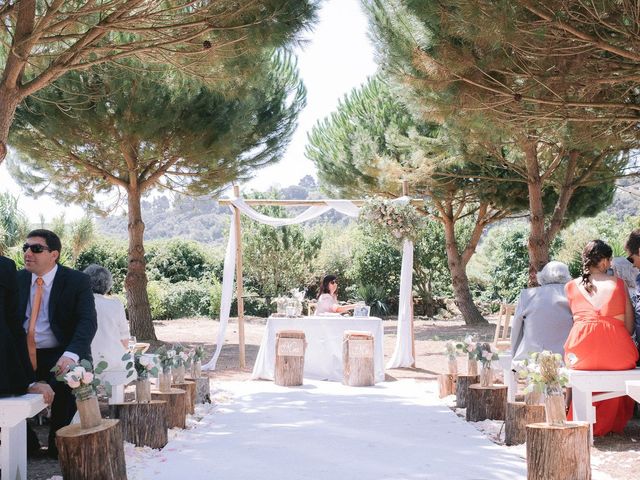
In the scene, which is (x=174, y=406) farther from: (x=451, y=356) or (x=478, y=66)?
(x=478, y=66)

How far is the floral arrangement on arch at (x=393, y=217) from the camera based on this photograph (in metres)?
8.47

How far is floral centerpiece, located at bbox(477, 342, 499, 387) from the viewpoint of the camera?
216 inches

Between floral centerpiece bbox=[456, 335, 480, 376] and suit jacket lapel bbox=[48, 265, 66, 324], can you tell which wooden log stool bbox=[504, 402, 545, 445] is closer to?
floral centerpiece bbox=[456, 335, 480, 376]

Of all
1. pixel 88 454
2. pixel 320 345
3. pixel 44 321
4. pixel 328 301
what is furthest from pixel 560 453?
pixel 328 301

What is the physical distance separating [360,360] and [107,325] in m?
3.15

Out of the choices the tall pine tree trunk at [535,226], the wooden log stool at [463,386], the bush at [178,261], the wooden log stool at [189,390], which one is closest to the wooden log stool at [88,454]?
the wooden log stool at [189,390]

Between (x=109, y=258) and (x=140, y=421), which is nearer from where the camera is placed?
(x=140, y=421)

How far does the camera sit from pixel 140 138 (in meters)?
10.4

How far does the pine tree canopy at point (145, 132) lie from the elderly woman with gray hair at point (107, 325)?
3843 mm

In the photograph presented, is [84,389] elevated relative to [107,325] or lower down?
lower down

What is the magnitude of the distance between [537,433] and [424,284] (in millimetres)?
14891

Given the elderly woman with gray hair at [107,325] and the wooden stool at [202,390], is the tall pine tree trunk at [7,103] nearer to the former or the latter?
the elderly woman with gray hair at [107,325]

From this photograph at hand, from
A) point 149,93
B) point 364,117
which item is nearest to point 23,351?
point 149,93

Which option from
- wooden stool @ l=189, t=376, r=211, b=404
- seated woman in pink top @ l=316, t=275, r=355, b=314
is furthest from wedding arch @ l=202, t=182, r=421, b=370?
wooden stool @ l=189, t=376, r=211, b=404
